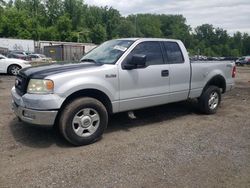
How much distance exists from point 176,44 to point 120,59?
5.43 ft

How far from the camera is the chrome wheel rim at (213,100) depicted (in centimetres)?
725

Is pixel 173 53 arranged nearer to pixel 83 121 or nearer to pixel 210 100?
pixel 210 100

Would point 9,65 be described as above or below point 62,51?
Answer: below

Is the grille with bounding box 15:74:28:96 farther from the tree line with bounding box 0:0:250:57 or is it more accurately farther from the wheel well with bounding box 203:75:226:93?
the tree line with bounding box 0:0:250:57

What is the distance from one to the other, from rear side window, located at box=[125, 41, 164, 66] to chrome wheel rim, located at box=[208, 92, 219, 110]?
1849mm

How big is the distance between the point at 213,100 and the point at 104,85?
128 inches

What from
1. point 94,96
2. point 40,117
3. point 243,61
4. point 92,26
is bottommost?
point 40,117

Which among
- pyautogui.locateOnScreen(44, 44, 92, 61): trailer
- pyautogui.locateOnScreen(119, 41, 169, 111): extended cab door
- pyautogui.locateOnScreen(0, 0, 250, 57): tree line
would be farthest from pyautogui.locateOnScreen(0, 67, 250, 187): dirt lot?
pyautogui.locateOnScreen(44, 44, 92, 61): trailer

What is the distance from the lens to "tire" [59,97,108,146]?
4836 millimetres

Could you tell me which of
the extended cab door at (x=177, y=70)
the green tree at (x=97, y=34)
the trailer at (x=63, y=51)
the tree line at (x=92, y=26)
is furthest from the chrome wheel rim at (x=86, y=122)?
the green tree at (x=97, y=34)

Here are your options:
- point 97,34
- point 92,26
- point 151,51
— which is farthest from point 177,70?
point 92,26

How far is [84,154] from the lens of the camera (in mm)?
4645

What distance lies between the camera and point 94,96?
5289 mm

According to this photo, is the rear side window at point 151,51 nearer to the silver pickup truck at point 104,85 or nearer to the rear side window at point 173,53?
the silver pickup truck at point 104,85
